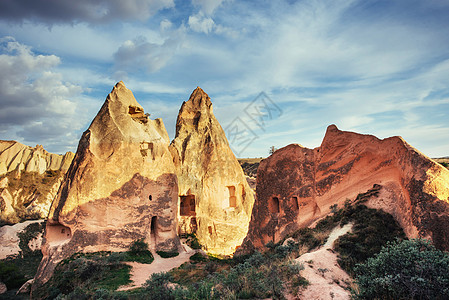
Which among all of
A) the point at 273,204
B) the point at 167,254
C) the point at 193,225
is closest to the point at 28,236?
the point at 167,254

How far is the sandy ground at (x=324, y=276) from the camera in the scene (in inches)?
237

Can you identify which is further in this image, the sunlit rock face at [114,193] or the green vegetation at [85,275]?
the sunlit rock face at [114,193]

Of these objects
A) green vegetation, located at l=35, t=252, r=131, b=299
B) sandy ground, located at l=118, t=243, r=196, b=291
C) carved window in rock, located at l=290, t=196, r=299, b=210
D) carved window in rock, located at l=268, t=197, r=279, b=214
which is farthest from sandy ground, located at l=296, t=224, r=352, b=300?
green vegetation, located at l=35, t=252, r=131, b=299

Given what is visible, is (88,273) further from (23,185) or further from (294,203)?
(23,185)

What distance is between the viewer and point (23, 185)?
126ft

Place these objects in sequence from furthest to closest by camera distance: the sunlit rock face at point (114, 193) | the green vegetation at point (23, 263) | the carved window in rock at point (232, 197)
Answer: the carved window in rock at point (232, 197) → the green vegetation at point (23, 263) → the sunlit rock face at point (114, 193)

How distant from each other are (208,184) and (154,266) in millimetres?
10635

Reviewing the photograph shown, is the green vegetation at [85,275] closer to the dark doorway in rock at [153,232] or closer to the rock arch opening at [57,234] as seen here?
the rock arch opening at [57,234]

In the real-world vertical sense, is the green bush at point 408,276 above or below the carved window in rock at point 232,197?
below

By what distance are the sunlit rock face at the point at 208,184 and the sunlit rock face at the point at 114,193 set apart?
456 cm

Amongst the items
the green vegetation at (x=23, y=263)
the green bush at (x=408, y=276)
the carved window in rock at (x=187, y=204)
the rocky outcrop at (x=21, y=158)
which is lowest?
the green vegetation at (x=23, y=263)

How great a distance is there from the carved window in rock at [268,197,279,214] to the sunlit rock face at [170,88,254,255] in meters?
11.8

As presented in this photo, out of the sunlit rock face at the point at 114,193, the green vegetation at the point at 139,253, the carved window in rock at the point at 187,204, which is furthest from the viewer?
the carved window in rock at the point at 187,204

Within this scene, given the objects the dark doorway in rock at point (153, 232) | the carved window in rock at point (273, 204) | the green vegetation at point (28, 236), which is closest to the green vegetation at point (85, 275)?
the dark doorway in rock at point (153, 232)
